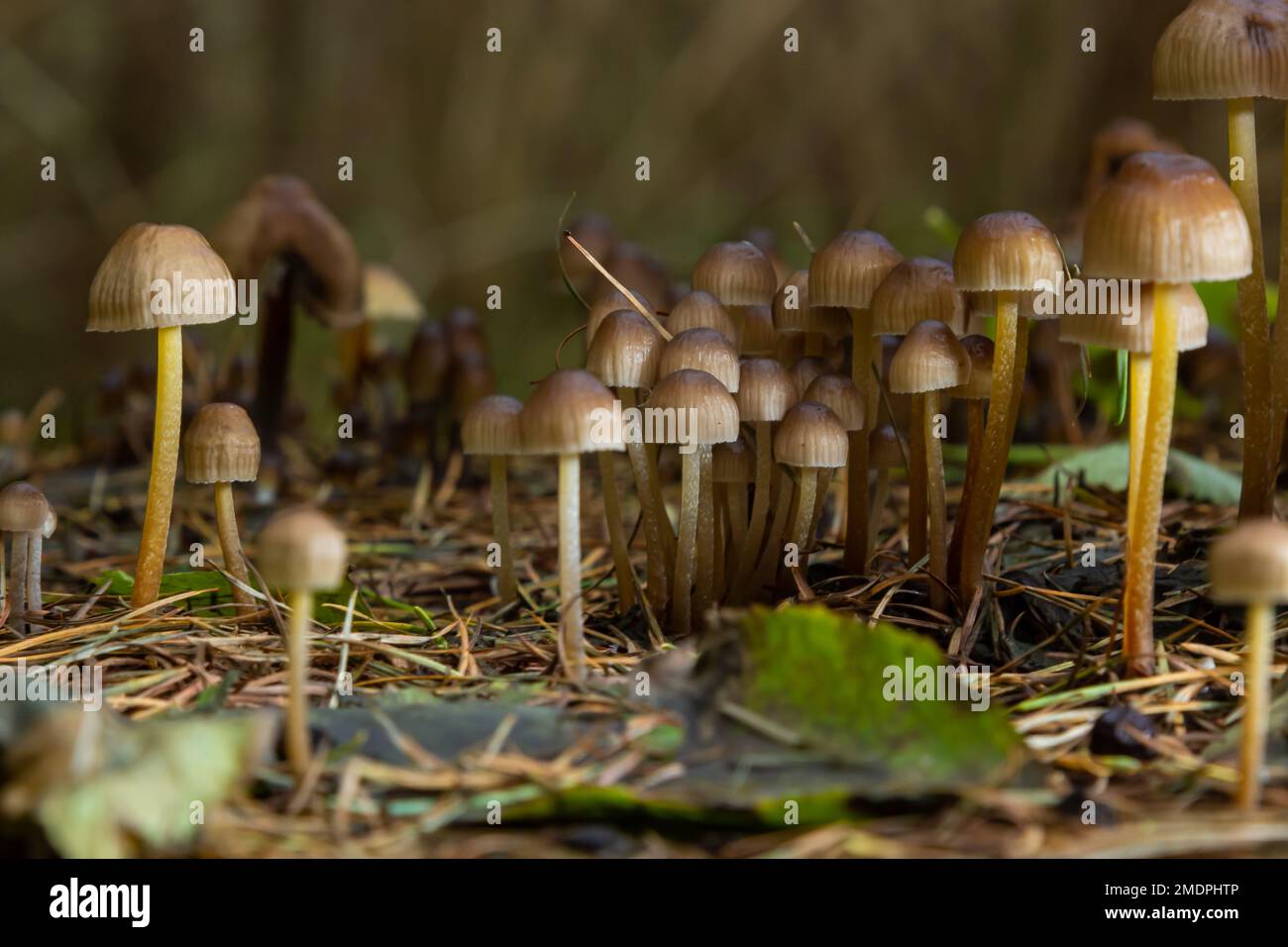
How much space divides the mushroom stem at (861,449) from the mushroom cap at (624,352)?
0.52 metres

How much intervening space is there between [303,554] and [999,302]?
1510mm

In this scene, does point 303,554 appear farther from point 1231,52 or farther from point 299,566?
point 1231,52

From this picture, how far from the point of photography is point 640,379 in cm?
252

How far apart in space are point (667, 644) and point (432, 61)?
6206 millimetres

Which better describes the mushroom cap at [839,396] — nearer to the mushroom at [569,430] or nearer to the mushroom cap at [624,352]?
the mushroom cap at [624,352]

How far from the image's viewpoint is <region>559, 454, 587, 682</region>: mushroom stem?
2.27m

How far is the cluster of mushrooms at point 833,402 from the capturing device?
1.99 m

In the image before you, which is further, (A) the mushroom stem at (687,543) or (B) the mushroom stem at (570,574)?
(A) the mushroom stem at (687,543)

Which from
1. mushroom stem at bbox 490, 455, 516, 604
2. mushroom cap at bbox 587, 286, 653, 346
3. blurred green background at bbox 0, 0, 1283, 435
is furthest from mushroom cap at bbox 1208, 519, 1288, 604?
blurred green background at bbox 0, 0, 1283, 435

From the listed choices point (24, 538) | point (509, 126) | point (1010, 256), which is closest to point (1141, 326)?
point (1010, 256)

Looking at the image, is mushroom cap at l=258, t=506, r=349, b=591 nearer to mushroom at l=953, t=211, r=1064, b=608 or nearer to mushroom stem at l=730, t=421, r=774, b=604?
mushroom stem at l=730, t=421, r=774, b=604

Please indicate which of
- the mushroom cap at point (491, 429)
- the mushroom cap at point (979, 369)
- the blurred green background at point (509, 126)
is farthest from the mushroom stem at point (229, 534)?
the blurred green background at point (509, 126)
